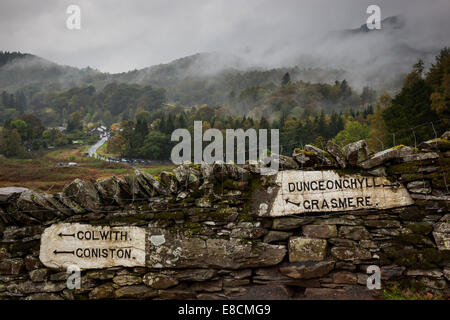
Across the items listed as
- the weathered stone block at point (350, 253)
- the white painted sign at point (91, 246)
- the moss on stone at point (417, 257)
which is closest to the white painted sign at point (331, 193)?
the weathered stone block at point (350, 253)

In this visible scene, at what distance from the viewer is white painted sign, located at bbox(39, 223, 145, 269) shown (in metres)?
6.97

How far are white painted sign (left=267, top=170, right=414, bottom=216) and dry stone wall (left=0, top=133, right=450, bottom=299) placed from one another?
0.02m

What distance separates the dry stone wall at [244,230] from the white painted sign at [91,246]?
23 millimetres

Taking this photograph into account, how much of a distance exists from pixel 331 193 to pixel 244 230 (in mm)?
2137

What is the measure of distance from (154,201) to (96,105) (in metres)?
123

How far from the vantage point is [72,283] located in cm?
697

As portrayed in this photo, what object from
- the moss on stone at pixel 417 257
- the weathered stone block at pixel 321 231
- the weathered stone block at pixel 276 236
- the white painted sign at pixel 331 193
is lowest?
the moss on stone at pixel 417 257

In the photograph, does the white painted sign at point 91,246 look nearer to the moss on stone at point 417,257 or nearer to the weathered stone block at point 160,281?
the weathered stone block at point 160,281

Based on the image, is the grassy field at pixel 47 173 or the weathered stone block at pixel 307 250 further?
the grassy field at pixel 47 173

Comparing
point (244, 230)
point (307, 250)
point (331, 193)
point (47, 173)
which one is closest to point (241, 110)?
point (47, 173)

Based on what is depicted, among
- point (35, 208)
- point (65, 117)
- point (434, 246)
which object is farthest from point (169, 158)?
point (65, 117)

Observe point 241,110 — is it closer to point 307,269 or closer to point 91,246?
point 91,246

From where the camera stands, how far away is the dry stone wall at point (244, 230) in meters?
6.73

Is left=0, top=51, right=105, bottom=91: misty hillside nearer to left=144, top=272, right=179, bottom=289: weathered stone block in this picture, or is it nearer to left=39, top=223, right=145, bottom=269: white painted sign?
left=39, top=223, right=145, bottom=269: white painted sign
